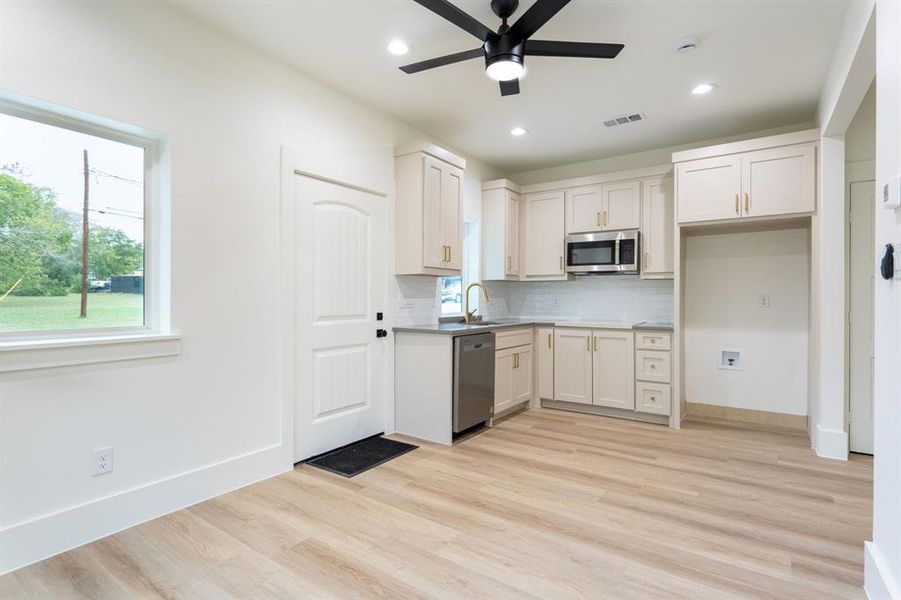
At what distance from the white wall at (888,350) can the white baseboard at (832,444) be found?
6.20 feet

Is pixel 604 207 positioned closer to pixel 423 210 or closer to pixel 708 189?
pixel 708 189

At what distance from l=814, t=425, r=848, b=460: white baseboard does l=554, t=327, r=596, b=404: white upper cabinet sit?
176 centimetres

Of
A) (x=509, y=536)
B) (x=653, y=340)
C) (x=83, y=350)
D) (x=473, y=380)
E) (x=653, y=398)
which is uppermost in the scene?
(x=83, y=350)

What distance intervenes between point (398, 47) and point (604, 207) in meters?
2.71

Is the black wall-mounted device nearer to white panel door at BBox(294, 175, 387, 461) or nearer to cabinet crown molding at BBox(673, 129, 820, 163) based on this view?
cabinet crown molding at BBox(673, 129, 820, 163)

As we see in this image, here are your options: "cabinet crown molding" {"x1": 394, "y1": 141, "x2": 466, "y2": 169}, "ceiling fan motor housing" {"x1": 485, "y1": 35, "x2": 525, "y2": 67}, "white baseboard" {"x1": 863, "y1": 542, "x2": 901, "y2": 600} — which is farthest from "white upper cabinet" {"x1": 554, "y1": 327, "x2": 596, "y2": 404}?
"ceiling fan motor housing" {"x1": 485, "y1": 35, "x2": 525, "y2": 67}

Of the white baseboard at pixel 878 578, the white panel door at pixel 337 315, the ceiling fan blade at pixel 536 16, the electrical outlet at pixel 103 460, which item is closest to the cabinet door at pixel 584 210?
the white panel door at pixel 337 315

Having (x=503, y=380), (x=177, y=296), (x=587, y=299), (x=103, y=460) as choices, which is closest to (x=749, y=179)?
(x=587, y=299)

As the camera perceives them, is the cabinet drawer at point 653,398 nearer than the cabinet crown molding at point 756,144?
No

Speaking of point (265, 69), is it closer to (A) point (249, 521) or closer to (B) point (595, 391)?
(A) point (249, 521)

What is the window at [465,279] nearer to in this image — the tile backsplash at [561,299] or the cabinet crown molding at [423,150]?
the tile backsplash at [561,299]

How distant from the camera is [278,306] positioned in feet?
9.77

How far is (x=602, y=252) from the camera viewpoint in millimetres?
4656

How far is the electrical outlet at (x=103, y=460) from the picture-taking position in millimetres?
2170
